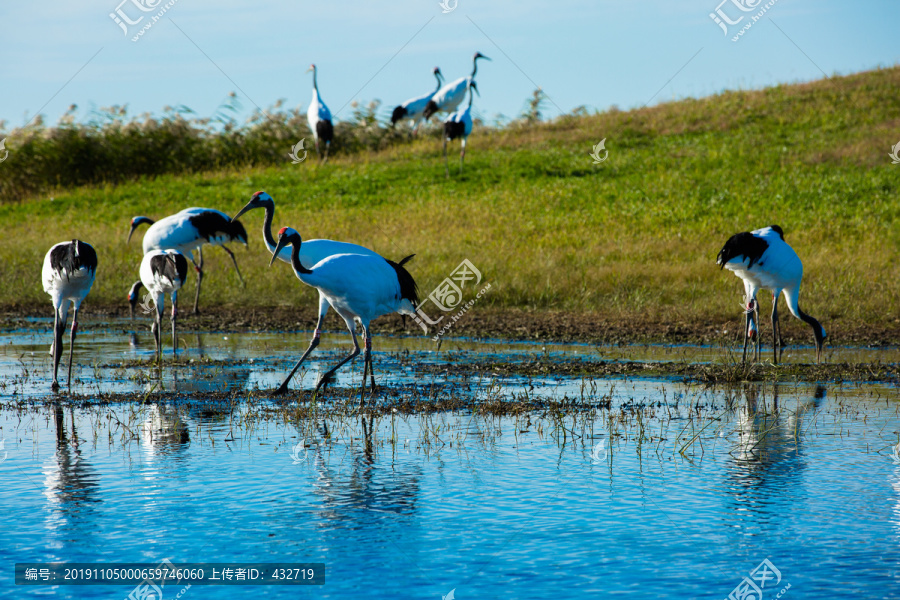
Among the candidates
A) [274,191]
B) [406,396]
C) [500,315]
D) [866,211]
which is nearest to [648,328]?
[500,315]

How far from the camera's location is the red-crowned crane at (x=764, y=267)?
10.1 meters

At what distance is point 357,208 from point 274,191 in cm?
396

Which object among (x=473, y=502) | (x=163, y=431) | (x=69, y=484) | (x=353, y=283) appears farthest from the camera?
(x=353, y=283)

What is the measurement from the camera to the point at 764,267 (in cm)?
1045

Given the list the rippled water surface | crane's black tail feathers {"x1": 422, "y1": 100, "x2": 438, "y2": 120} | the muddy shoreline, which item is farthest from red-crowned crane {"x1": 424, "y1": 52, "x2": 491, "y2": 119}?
the rippled water surface

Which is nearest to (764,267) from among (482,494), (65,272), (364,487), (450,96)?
(482,494)

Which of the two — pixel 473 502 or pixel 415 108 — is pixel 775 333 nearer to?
pixel 473 502

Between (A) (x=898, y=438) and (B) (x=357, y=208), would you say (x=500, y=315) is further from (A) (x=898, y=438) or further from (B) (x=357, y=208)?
(B) (x=357, y=208)

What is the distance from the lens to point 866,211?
20.0 metres

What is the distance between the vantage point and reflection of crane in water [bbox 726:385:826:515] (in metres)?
5.66

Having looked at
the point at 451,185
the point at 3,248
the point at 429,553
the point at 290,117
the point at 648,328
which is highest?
the point at 290,117

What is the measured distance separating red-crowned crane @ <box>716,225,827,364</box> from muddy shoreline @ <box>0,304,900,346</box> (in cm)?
98

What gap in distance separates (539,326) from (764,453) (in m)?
6.26

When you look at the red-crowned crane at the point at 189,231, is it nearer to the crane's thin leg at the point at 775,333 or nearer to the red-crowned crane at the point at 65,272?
the red-crowned crane at the point at 65,272
